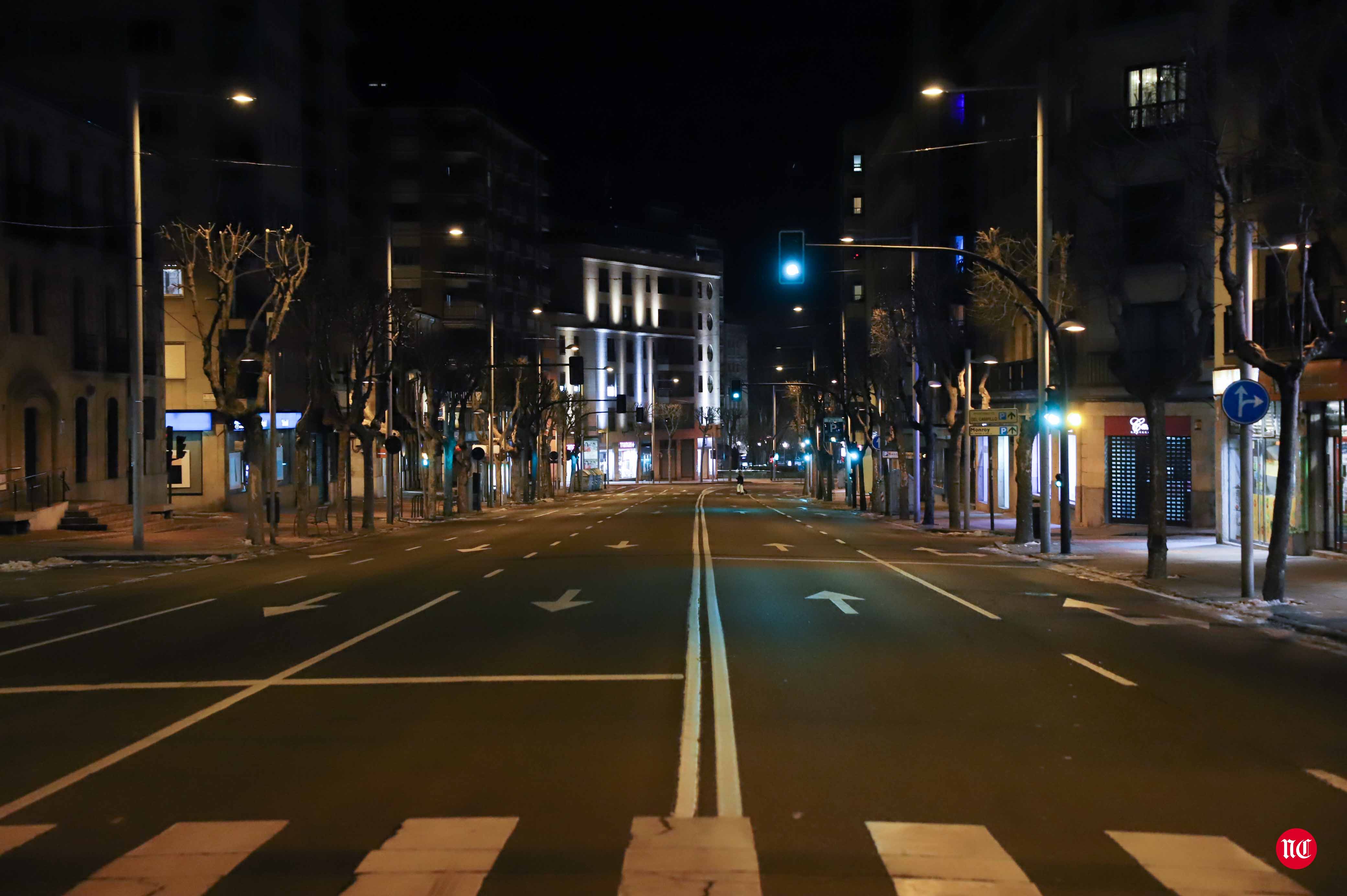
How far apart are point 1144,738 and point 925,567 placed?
1772cm

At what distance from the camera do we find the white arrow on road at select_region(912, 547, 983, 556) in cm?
3206

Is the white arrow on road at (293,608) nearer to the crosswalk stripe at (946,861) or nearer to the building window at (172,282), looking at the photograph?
the crosswalk stripe at (946,861)

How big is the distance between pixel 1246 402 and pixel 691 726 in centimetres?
1344

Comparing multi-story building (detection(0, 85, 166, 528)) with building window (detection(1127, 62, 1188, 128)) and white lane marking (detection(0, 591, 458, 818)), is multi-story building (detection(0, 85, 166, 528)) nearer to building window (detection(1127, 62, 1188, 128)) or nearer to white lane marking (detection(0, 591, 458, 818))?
A: white lane marking (detection(0, 591, 458, 818))

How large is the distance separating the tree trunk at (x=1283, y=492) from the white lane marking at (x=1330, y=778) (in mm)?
11438

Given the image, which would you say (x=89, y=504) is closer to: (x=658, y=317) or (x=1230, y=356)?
(x=1230, y=356)

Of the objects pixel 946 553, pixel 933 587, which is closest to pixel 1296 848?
pixel 933 587

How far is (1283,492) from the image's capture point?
64.5ft

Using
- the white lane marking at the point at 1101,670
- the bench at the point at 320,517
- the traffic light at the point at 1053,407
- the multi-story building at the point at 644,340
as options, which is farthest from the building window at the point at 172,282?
the multi-story building at the point at 644,340

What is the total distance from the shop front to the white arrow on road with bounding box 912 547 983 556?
429 inches

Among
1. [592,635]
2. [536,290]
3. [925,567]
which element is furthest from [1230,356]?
[536,290]

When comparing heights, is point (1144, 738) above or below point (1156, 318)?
below

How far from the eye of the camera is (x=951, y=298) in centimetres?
5688

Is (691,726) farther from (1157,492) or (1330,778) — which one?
(1157,492)
